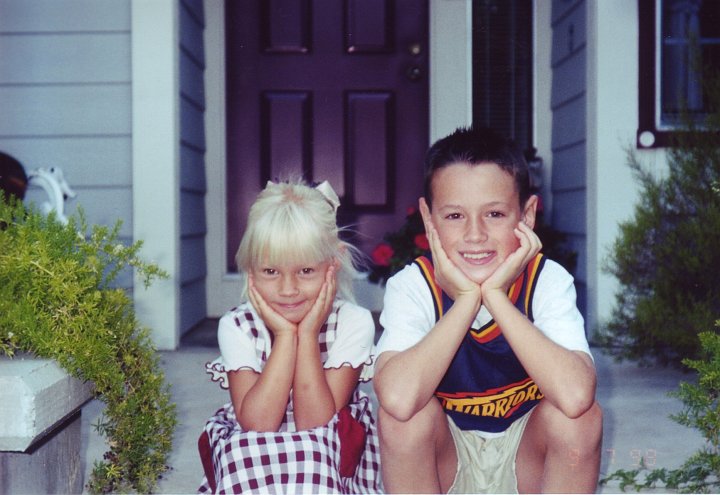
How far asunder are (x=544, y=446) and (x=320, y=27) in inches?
142

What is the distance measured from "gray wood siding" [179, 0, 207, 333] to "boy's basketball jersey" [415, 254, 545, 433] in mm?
2742

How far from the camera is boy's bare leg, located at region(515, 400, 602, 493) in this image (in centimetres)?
176

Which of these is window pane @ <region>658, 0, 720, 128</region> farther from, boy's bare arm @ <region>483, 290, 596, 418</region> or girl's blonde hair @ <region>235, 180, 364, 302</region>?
boy's bare arm @ <region>483, 290, 596, 418</region>

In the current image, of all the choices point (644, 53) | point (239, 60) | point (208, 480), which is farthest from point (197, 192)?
point (208, 480)

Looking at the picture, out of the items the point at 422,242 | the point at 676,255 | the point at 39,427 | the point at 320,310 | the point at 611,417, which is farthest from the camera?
the point at 422,242

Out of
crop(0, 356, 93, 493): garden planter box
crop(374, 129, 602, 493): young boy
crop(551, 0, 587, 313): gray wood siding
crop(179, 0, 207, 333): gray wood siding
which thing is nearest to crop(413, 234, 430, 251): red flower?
crop(551, 0, 587, 313): gray wood siding

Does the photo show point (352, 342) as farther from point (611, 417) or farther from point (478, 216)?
point (611, 417)

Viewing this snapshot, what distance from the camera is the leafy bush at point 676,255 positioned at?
133 inches

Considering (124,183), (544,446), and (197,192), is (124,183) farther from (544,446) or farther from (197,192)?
(544,446)

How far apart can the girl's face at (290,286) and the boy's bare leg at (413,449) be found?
299 mm

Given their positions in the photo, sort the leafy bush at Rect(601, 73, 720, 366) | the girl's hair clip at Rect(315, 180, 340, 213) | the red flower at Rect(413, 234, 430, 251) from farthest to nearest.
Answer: the red flower at Rect(413, 234, 430, 251) → the leafy bush at Rect(601, 73, 720, 366) → the girl's hair clip at Rect(315, 180, 340, 213)

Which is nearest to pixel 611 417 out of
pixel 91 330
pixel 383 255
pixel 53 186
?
pixel 383 255

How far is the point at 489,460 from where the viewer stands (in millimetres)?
1964

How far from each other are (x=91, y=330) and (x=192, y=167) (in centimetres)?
318
